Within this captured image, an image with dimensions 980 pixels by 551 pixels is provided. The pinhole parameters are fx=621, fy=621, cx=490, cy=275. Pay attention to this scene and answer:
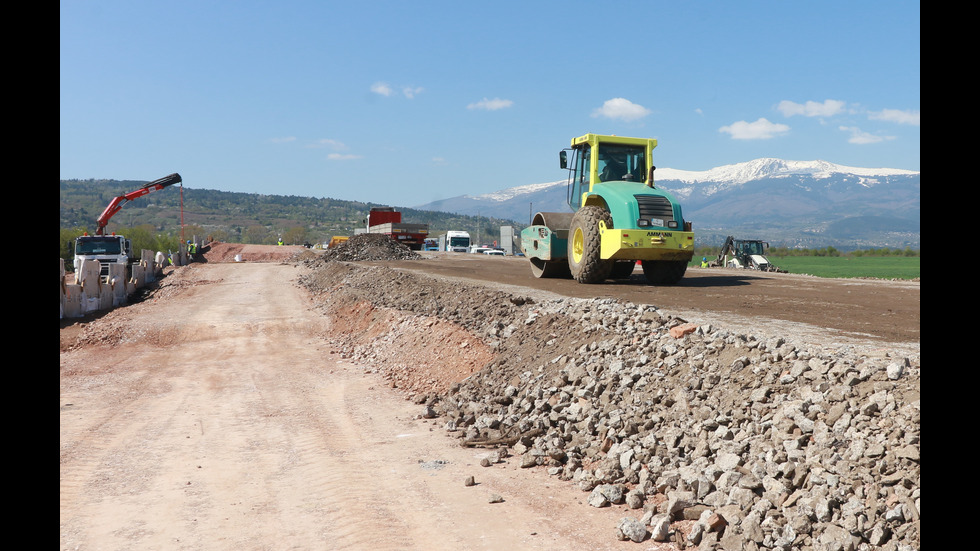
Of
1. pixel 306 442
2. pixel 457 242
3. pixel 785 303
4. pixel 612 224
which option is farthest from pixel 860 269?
pixel 306 442

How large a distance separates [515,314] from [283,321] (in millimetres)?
8785

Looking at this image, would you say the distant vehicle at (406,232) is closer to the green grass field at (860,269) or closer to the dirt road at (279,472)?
the green grass field at (860,269)

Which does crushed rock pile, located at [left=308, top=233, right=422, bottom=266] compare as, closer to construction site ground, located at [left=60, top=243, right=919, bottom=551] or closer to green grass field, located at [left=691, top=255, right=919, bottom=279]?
construction site ground, located at [left=60, top=243, right=919, bottom=551]

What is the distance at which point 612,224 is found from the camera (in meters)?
14.4

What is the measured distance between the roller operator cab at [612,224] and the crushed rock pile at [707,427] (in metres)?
4.99

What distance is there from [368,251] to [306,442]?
90.8 feet

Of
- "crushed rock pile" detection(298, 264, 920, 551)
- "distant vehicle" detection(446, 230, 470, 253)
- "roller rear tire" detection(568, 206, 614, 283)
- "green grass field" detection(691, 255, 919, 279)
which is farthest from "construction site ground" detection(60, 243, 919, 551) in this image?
"distant vehicle" detection(446, 230, 470, 253)

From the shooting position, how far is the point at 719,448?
17.4ft

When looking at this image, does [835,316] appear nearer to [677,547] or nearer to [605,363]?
[605,363]

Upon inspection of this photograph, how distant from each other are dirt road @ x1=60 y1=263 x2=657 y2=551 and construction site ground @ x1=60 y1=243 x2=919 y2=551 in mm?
23

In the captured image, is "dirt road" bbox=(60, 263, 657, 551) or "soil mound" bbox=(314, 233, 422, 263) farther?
"soil mound" bbox=(314, 233, 422, 263)

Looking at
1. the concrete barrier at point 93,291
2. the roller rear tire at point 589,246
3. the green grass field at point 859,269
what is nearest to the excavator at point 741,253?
the green grass field at point 859,269

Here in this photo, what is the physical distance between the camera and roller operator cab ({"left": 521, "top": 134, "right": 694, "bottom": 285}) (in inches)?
549
